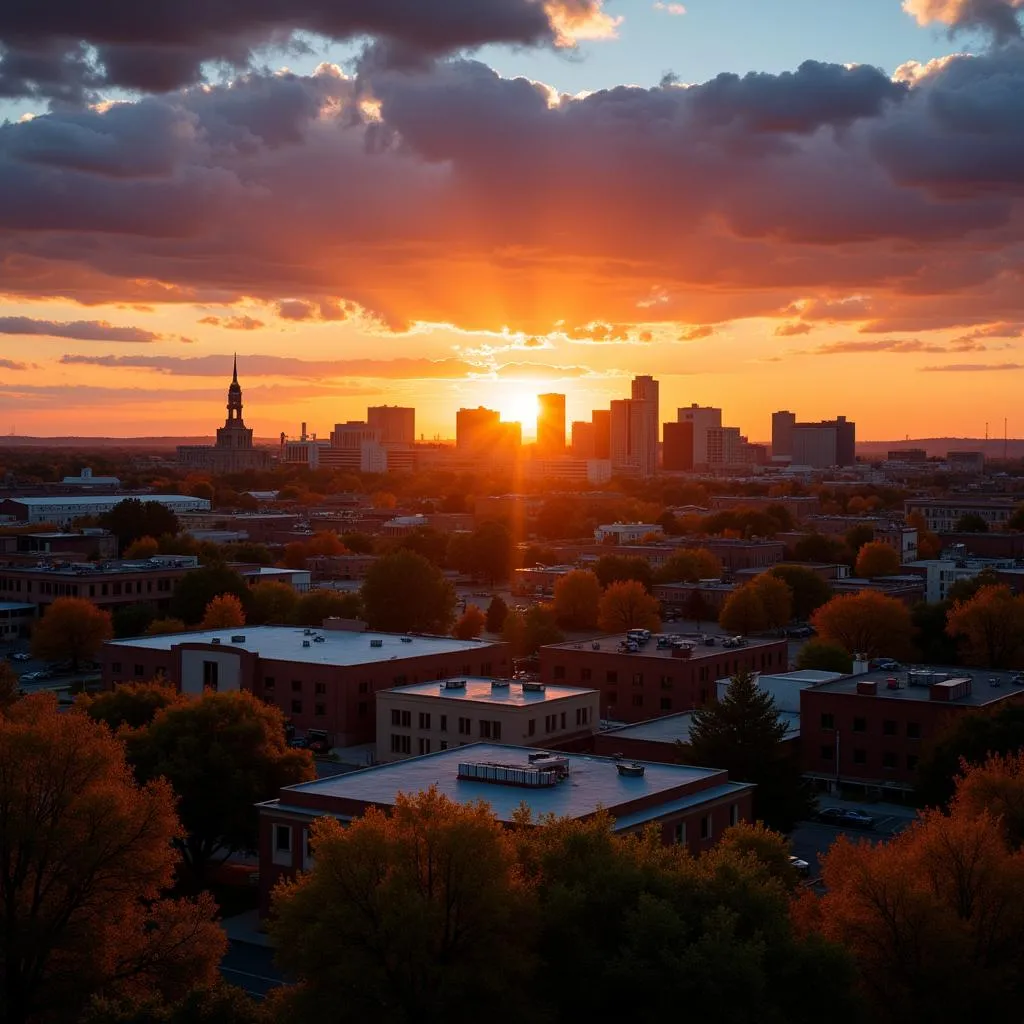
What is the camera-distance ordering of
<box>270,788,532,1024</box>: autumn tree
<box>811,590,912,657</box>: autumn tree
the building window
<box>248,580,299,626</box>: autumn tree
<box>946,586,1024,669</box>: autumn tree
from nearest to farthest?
<box>270,788,532,1024</box>: autumn tree < the building window < <box>946,586,1024,669</box>: autumn tree < <box>811,590,912,657</box>: autumn tree < <box>248,580,299,626</box>: autumn tree

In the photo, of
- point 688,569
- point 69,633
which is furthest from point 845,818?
point 688,569

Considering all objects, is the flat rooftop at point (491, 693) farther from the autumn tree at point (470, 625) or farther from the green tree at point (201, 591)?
the green tree at point (201, 591)

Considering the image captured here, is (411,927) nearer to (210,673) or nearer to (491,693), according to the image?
(491,693)

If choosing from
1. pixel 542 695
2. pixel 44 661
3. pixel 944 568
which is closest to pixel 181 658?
pixel 542 695

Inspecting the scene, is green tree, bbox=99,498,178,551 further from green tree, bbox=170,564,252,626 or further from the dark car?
the dark car

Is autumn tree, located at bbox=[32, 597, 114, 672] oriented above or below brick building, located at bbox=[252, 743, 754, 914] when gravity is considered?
below

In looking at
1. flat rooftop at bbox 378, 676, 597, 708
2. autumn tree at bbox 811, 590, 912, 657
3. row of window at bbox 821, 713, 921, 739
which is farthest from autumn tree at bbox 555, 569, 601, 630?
row of window at bbox 821, 713, 921, 739

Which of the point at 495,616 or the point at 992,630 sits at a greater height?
the point at 992,630

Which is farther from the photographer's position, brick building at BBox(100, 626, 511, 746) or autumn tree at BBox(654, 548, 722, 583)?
autumn tree at BBox(654, 548, 722, 583)
